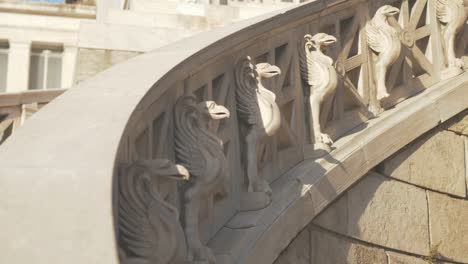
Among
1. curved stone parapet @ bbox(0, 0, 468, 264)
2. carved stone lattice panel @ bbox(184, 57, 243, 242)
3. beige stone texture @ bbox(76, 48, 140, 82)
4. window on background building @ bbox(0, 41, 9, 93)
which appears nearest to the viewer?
curved stone parapet @ bbox(0, 0, 468, 264)

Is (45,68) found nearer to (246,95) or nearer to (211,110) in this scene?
(246,95)

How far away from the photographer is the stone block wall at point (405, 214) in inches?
267

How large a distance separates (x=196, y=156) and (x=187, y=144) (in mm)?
72

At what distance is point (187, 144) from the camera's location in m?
5.28

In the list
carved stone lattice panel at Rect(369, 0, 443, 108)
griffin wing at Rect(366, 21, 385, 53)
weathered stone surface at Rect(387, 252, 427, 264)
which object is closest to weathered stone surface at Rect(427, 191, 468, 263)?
weathered stone surface at Rect(387, 252, 427, 264)

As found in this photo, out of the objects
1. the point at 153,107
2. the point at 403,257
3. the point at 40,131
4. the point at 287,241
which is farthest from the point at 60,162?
the point at 403,257

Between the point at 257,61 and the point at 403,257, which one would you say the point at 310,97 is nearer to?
the point at 257,61

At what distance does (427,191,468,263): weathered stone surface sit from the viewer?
25.2 feet

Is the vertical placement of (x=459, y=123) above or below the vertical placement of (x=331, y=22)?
below

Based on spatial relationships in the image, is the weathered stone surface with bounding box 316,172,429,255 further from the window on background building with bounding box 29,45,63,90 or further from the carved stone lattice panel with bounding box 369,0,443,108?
the window on background building with bounding box 29,45,63,90

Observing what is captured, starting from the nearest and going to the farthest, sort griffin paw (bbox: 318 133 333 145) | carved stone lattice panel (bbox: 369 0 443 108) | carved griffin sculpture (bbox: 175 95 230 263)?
carved griffin sculpture (bbox: 175 95 230 263) → griffin paw (bbox: 318 133 333 145) → carved stone lattice panel (bbox: 369 0 443 108)

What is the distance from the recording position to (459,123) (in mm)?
8289

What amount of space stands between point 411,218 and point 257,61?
1.73m

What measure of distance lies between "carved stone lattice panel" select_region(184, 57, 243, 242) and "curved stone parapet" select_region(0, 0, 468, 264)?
11 mm
